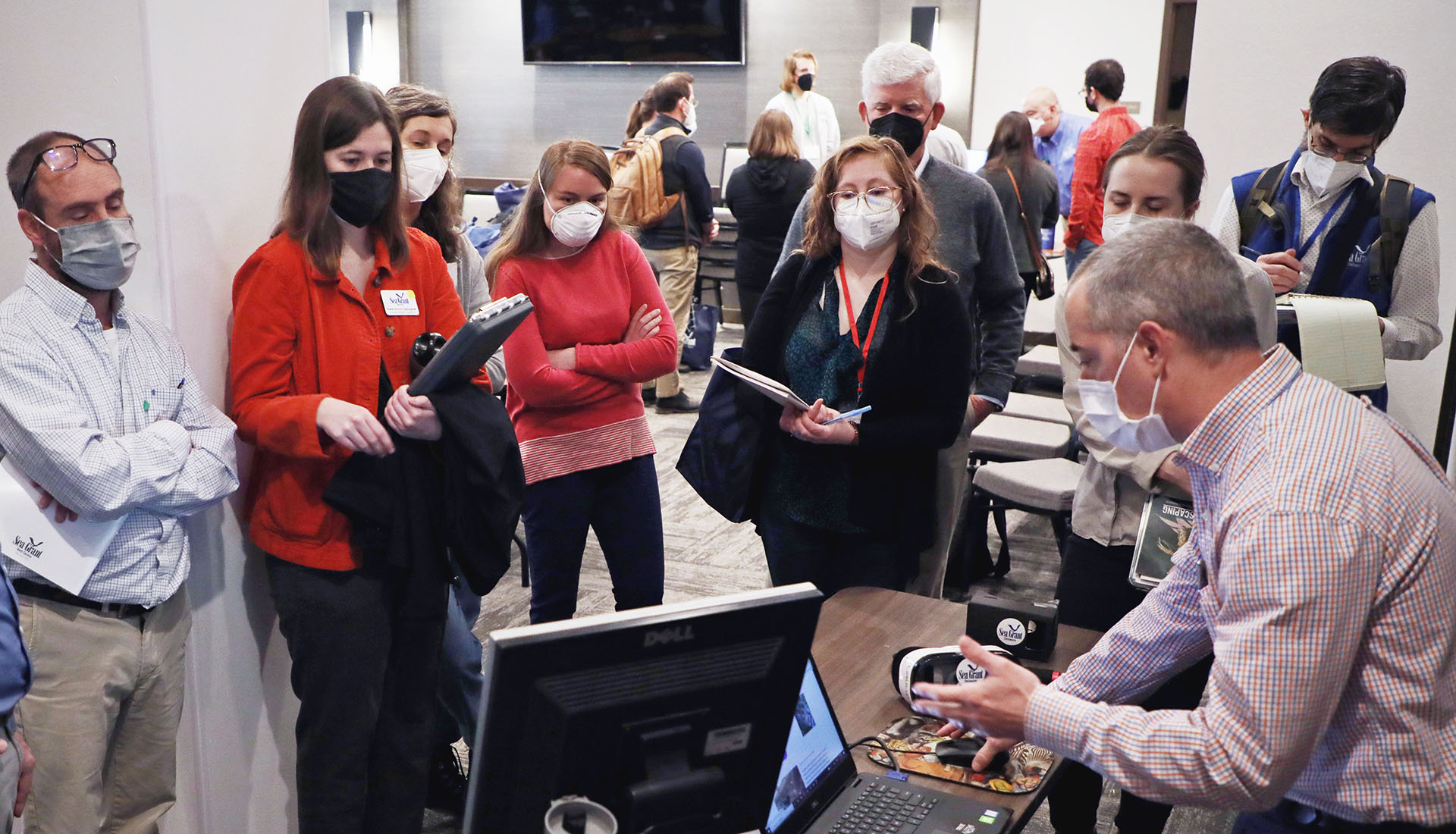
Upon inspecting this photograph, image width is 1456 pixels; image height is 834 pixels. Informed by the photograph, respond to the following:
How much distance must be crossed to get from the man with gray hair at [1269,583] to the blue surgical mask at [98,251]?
1.45 m

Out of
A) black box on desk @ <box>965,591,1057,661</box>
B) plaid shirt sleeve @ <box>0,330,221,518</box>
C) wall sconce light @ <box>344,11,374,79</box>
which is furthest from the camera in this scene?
wall sconce light @ <box>344,11,374,79</box>

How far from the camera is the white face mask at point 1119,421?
1.39 meters

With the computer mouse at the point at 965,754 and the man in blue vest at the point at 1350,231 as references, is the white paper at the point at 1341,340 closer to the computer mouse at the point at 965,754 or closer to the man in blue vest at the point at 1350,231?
the man in blue vest at the point at 1350,231

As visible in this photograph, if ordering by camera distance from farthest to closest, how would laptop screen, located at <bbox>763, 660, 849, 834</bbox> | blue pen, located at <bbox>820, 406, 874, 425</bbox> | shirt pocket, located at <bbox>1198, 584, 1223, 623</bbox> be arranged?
blue pen, located at <bbox>820, 406, 874, 425</bbox> → laptop screen, located at <bbox>763, 660, 849, 834</bbox> → shirt pocket, located at <bbox>1198, 584, 1223, 623</bbox>

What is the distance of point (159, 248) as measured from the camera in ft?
6.59

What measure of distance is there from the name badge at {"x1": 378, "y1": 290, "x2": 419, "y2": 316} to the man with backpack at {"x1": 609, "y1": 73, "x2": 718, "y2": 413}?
400 centimetres

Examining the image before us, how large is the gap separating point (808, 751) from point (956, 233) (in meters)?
1.54

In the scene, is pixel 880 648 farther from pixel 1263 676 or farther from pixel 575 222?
pixel 575 222

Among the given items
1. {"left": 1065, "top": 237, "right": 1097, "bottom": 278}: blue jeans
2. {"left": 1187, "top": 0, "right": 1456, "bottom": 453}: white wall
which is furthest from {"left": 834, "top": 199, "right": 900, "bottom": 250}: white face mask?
{"left": 1065, "top": 237, "right": 1097, "bottom": 278}: blue jeans

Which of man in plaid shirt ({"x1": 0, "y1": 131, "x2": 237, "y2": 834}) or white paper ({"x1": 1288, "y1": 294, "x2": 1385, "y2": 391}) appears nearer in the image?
man in plaid shirt ({"x1": 0, "y1": 131, "x2": 237, "y2": 834})

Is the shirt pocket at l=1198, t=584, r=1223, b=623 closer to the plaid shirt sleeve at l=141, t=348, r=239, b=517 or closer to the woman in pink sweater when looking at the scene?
the plaid shirt sleeve at l=141, t=348, r=239, b=517

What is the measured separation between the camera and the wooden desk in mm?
1656

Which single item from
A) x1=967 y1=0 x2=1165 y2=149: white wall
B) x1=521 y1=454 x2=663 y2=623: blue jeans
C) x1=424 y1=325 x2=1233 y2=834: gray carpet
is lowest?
x1=424 y1=325 x2=1233 y2=834: gray carpet

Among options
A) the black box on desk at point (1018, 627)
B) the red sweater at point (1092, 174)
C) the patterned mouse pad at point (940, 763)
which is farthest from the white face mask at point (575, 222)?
the red sweater at point (1092, 174)
